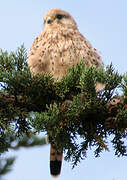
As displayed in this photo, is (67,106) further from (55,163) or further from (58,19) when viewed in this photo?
(58,19)

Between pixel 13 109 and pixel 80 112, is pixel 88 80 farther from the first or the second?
pixel 13 109

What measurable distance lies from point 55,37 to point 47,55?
373 millimetres

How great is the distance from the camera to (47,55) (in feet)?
12.8

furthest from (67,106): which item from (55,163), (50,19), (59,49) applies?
(50,19)

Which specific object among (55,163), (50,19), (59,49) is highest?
(50,19)

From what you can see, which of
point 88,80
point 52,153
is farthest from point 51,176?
point 88,80

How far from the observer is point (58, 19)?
179 inches

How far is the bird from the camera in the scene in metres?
3.84

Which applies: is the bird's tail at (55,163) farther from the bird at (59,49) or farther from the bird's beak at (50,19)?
the bird's beak at (50,19)

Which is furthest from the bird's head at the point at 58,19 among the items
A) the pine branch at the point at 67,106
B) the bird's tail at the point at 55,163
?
the pine branch at the point at 67,106

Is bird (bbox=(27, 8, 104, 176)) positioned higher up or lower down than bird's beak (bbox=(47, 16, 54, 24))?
lower down

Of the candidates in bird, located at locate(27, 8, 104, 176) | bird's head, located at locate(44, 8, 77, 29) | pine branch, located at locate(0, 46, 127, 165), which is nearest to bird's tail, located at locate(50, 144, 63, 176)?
bird, located at locate(27, 8, 104, 176)

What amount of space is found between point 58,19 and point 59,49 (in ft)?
2.43

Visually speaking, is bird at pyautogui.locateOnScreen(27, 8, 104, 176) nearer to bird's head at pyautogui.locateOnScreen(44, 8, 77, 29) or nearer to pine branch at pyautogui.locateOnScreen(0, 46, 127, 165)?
bird's head at pyautogui.locateOnScreen(44, 8, 77, 29)
